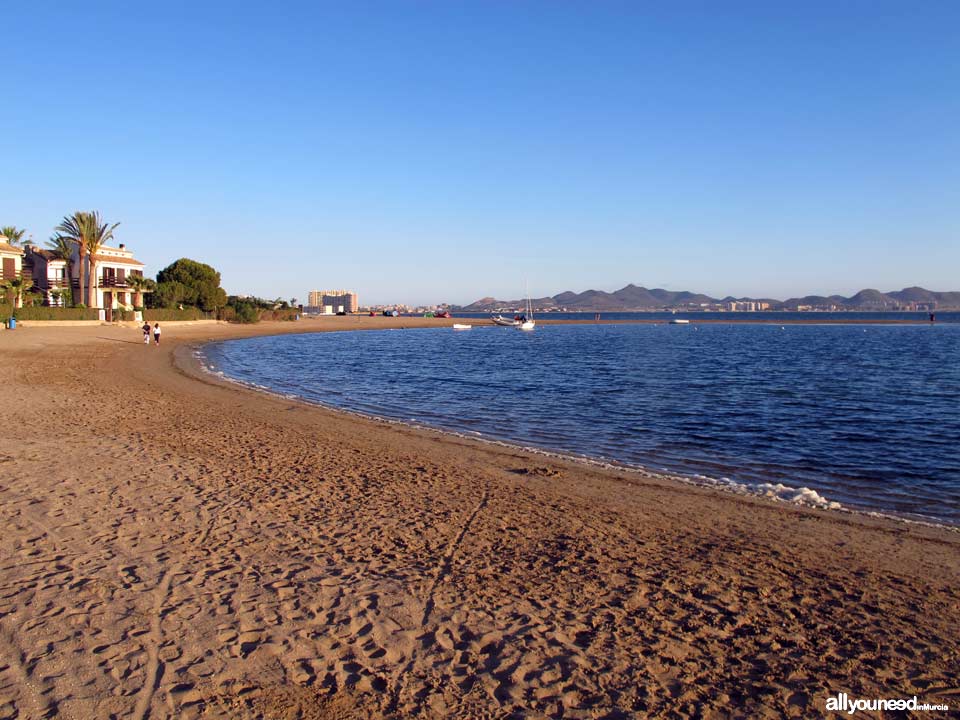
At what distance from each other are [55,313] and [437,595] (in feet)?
199

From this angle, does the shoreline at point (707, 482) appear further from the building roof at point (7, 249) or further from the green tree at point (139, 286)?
the green tree at point (139, 286)

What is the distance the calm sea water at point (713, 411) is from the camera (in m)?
12.8

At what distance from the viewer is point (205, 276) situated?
85000mm

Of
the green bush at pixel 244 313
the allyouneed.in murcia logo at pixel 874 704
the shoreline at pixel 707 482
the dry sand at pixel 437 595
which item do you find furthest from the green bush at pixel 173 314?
the allyouneed.in murcia logo at pixel 874 704

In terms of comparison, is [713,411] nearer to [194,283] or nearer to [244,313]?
[194,283]

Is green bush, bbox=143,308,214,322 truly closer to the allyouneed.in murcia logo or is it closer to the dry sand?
the dry sand

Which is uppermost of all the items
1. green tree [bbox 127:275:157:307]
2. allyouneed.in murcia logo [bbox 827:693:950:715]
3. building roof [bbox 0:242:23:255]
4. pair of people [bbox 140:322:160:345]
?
building roof [bbox 0:242:23:255]

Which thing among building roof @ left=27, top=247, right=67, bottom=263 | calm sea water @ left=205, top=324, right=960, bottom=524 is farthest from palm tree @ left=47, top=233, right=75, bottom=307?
calm sea water @ left=205, top=324, right=960, bottom=524

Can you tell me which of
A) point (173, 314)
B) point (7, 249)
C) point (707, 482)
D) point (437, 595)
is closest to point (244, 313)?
point (173, 314)

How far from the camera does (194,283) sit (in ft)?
271

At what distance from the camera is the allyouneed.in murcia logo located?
456 centimetres

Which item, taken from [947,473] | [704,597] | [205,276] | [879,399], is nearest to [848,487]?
[947,473]

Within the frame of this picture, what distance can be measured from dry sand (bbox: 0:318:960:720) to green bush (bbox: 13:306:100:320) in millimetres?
49614

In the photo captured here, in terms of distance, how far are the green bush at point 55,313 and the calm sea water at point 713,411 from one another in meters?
24.4
